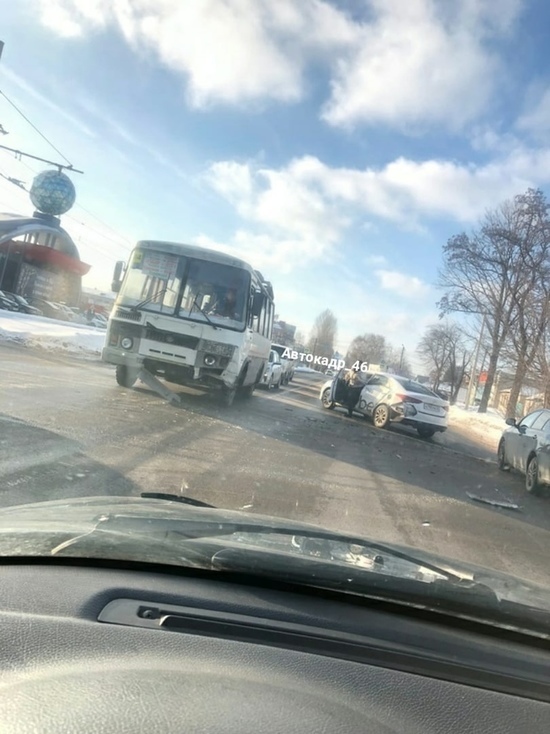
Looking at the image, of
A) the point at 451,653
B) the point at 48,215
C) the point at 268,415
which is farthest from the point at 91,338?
the point at 451,653

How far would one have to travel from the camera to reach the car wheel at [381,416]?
1742 cm

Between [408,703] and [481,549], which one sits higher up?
[408,703]

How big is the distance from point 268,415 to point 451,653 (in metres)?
13.9

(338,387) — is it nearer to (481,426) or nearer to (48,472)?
(481,426)

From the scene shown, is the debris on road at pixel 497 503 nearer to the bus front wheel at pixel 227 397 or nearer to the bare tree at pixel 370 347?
the bus front wheel at pixel 227 397

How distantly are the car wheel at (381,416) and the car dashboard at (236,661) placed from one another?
599 inches

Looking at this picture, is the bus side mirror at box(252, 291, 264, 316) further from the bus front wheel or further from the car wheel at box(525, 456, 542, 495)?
the car wheel at box(525, 456, 542, 495)

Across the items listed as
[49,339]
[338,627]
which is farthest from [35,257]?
[338,627]

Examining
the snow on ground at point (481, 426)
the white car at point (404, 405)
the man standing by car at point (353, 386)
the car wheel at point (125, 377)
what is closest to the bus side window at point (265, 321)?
the man standing by car at point (353, 386)

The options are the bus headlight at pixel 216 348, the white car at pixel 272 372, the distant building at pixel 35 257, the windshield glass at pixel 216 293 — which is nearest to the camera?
the bus headlight at pixel 216 348

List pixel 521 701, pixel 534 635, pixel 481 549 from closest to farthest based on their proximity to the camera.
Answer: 1. pixel 521 701
2. pixel 534 635
3. pixel 481 549

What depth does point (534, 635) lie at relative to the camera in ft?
7.76

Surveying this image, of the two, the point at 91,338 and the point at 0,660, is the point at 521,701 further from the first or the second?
the point at 91,338

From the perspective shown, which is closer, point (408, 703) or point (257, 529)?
point (408, 703)
